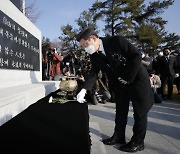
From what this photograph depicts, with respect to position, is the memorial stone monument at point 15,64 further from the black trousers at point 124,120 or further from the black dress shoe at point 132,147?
the black dress shoe at point 132,147

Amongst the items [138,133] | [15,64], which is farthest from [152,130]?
[15,64]

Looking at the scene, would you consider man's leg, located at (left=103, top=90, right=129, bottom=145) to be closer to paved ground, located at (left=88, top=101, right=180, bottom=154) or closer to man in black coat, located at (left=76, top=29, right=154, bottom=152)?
man in black coat, located at (left=76, top=29, right=154, bottom=152)

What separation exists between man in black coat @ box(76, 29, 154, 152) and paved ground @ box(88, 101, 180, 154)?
0.23 metres

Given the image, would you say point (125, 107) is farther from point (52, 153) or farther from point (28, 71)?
point (28, 71)

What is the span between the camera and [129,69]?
302 cm

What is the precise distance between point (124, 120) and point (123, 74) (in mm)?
757

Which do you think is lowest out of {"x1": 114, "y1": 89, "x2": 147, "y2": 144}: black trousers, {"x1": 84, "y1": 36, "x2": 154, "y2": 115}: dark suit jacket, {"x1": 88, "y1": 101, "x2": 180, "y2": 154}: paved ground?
{"x1": 88, "y1": 101, "x2": 180, "y2": 154}: paved ground

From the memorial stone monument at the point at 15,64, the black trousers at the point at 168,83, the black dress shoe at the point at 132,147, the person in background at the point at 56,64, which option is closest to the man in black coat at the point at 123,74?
the black dress shoe at the point at 132,147

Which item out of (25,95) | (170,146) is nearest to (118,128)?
(170,146)

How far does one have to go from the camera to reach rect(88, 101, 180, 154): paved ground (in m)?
3.38

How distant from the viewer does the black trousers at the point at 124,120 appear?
3287 millimetres

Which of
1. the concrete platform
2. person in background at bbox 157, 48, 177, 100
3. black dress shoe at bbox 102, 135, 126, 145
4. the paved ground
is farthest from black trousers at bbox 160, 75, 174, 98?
the concrete platform

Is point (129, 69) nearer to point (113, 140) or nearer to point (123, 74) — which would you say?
point (123, 74)

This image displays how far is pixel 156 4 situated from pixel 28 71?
82.2 feet
